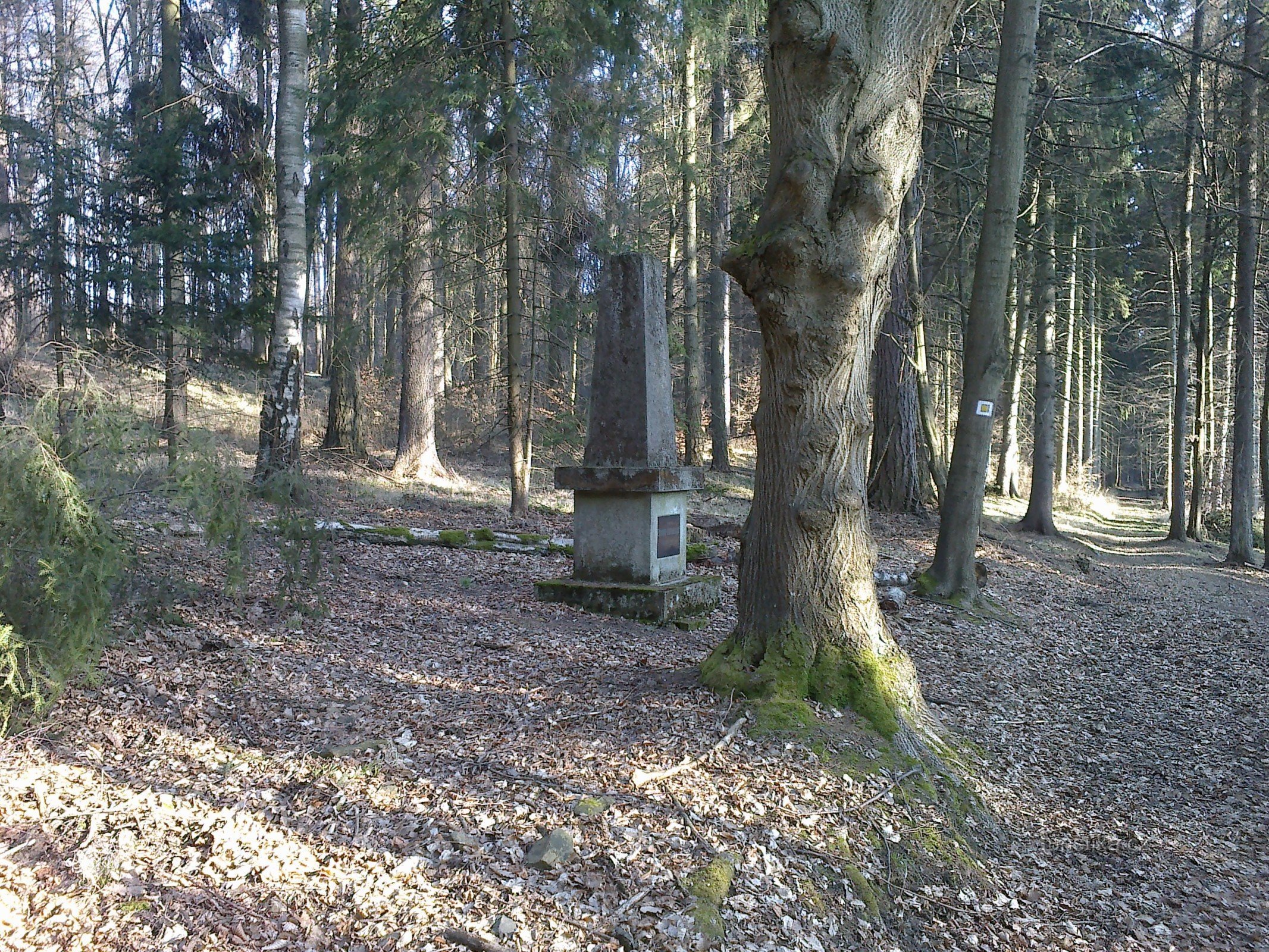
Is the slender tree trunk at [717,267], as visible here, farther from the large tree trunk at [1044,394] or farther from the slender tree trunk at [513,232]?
the slender tree trunk at [513,232]

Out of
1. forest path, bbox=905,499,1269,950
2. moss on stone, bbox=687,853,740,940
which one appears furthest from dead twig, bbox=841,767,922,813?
moss on stone, bbox=687,853,740,940

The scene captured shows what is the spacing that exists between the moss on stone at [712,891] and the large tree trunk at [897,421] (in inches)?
474

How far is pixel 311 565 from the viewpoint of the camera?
6.52 metres

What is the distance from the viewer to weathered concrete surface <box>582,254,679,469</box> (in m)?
7.75

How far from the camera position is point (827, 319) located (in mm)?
5051

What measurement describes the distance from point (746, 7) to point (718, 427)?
8.08m

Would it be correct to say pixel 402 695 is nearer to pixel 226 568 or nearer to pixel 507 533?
pixel 226 568

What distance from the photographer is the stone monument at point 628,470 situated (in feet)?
25.3

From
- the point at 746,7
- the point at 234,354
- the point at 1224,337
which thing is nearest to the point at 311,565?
the point at 234,354

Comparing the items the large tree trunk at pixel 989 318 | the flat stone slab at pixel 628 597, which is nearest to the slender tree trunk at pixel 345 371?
the flat stone slab at pixel 628 597

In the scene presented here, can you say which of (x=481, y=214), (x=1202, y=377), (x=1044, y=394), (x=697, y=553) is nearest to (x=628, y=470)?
(x=697, y=553)

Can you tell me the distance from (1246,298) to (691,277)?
9.53 metres

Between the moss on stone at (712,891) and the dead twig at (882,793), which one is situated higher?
the dead twig at (882,793)

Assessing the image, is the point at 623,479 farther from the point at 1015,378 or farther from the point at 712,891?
the point at 1015,378
